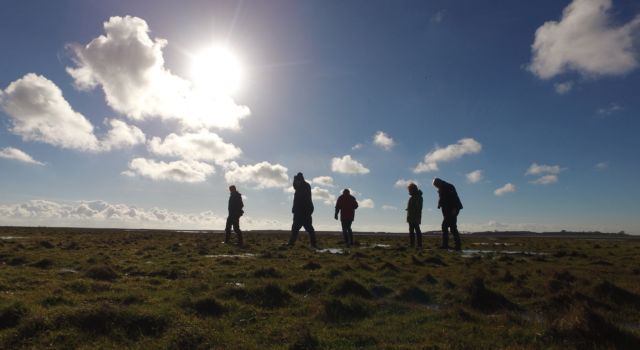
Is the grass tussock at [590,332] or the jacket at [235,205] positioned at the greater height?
the jacket at [235,205]

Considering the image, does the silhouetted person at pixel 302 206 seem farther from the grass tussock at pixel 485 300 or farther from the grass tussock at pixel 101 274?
the grass tussock at pixel 485 300

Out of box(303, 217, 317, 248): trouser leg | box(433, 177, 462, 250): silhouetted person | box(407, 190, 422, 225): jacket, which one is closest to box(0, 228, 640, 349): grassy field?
box(433, 177, 462, 250): silhouetted person

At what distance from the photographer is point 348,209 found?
20281mm

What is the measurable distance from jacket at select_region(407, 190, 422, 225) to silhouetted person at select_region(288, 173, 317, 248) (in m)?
4.84

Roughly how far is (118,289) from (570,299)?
8.67m

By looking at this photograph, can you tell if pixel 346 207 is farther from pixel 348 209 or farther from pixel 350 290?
pixel 350 290

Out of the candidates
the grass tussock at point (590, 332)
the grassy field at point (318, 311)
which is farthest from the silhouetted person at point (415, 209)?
the grass tussock at point (590, 332)

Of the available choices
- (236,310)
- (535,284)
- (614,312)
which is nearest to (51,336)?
(236,310)

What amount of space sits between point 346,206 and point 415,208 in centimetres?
351

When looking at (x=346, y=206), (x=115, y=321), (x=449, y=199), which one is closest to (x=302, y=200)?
(x=346, y=206)

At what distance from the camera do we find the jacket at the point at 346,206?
66.4 ft

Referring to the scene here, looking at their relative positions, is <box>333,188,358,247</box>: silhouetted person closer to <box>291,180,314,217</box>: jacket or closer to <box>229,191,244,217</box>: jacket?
<box>291,180,314,217</box>: jacket

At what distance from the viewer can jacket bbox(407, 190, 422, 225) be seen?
19047 millimetres

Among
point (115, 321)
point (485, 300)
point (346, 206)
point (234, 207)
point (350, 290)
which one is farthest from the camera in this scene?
point (234, 207)
